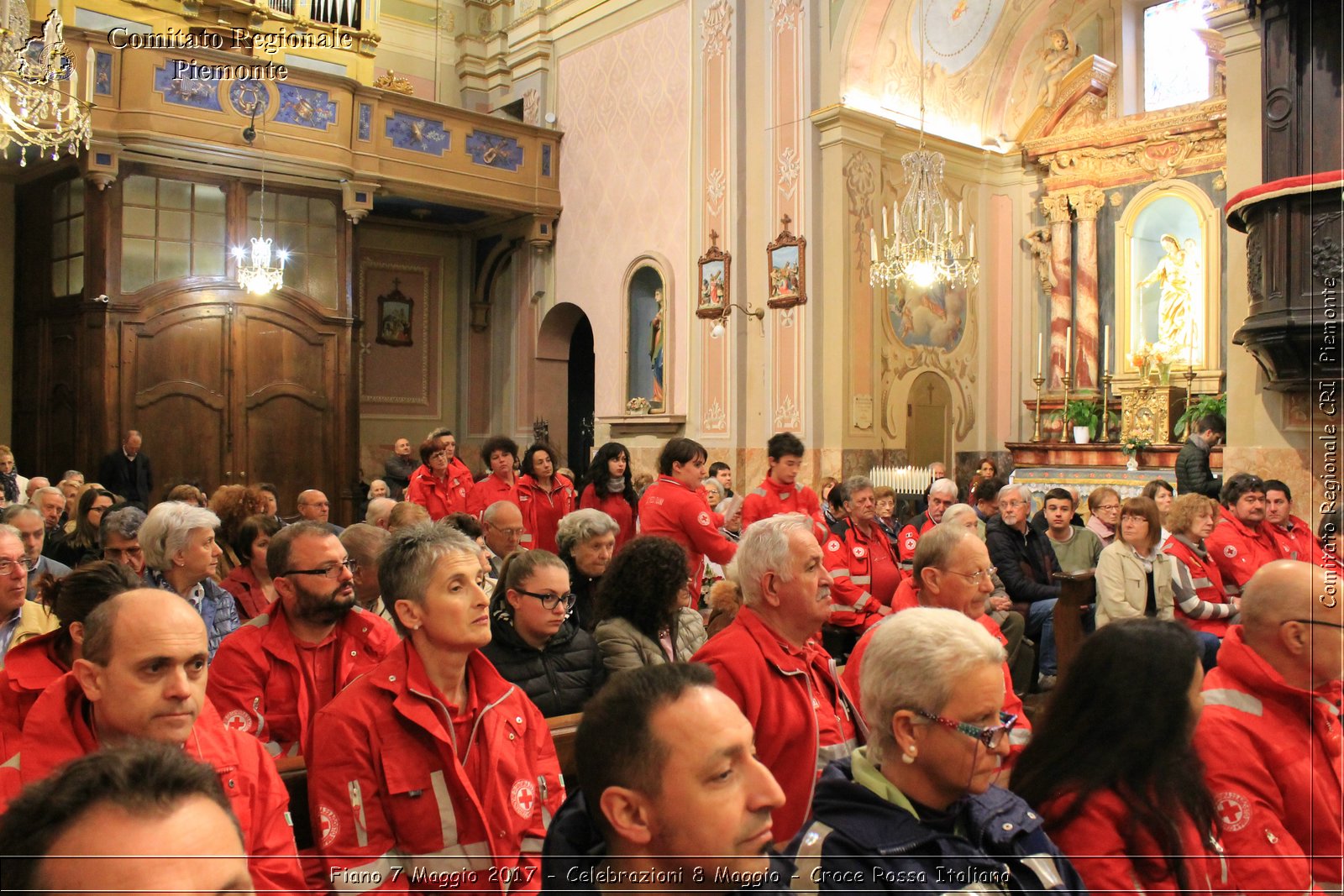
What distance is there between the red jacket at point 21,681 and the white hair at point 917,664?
1.94m

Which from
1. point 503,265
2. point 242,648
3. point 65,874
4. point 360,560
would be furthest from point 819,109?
point 65,874

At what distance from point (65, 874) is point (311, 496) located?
513 cm

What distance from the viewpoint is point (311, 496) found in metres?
5.95

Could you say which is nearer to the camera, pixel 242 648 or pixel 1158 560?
pixel 242 648

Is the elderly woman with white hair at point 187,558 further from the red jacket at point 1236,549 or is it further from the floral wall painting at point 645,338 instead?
the floral wall painting at point 645,338

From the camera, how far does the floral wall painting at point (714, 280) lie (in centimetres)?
1184

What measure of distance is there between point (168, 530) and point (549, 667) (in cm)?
163

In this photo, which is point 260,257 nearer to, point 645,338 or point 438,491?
point 438,491

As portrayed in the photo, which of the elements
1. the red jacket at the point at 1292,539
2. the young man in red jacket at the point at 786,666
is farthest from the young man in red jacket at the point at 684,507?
the red jacket at the point at 1292,539

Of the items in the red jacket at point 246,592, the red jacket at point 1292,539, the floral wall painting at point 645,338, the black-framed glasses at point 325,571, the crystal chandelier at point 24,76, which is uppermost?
the crystal chandelier at point 24,76

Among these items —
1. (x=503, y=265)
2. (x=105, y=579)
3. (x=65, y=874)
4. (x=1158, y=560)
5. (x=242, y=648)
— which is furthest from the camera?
(x=503, y=265)

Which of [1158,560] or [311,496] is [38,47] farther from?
[1158,560]

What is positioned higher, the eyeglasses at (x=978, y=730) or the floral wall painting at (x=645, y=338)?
the floral wall painting at (x=645, y=338)

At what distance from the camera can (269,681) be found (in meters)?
2.93
